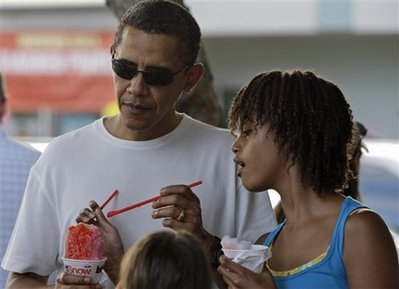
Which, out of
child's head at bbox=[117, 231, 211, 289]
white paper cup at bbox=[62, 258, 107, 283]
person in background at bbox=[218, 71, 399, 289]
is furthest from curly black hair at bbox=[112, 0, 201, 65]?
child's head at bbox=[117, 231, 211, 289]

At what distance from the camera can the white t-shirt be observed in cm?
356

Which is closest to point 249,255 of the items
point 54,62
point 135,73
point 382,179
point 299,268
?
point 299,268

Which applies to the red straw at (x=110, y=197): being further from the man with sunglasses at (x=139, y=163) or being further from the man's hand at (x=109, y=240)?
the man's hand at (x=109, y=240)

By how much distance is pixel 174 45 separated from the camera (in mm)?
3572

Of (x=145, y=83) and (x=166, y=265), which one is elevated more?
(x=145, y=83)

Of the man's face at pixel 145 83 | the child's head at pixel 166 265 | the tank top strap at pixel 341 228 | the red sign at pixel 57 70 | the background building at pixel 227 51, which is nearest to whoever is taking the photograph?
the child's head at pixel 166 265

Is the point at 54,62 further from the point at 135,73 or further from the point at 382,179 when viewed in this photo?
the point at 135,73

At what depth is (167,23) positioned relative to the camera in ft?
11.8

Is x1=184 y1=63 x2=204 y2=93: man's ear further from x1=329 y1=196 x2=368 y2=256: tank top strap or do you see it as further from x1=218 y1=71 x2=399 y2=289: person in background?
x1=329 y1=196 x2=368 y2=256: tank top strap

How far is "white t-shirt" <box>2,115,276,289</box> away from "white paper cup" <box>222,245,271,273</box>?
596 mm

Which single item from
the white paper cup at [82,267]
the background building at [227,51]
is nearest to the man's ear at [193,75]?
the white paper cup at [82,267]

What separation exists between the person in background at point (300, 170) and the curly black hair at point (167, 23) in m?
0.43

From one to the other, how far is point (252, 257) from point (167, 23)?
1011mm

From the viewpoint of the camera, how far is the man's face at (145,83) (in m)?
3.48
